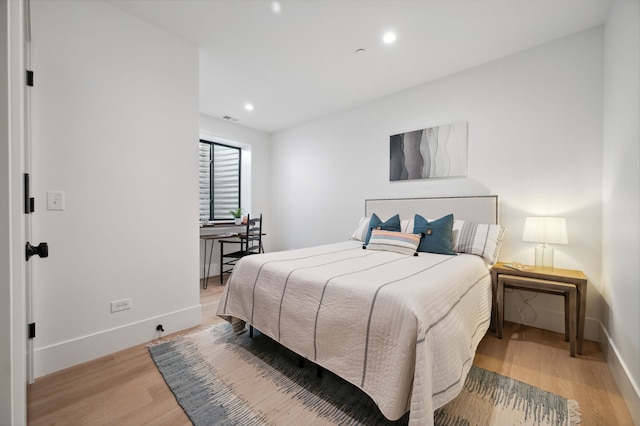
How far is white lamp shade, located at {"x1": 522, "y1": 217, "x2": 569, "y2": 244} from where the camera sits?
214 cm

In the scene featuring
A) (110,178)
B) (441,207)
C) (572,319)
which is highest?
(110,178)

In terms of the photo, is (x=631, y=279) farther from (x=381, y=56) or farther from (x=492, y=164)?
(x=381, y=56)

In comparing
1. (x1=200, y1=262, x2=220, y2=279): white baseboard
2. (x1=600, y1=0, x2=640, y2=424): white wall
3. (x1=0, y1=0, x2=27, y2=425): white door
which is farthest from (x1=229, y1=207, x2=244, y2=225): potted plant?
(x1=600, y1=0, x2=640, y2=424): white wall

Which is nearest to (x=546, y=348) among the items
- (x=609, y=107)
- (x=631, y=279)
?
(x=631, y=279)

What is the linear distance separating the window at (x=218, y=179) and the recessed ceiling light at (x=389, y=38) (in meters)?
3.44

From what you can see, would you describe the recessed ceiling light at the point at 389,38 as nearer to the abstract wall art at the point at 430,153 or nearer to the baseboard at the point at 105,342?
the abstract wall art at the point at 430,153

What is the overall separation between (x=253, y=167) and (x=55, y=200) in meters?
3.28

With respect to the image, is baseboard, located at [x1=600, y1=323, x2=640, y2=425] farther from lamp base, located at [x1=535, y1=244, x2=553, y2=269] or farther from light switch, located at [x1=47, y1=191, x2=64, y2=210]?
light switch, located at [x1=47, y1=191, x2=64, y2=210]

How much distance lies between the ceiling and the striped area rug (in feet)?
8.63

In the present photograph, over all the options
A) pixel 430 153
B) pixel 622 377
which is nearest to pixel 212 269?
pixel 430 153

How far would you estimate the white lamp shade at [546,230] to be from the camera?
2.14 metres

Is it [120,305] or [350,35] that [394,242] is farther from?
[120,305]

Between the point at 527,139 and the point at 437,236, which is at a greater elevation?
the point at 527,139

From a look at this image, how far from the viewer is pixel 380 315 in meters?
1.31
